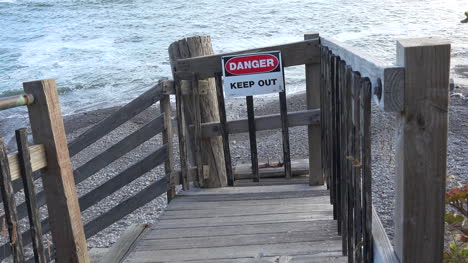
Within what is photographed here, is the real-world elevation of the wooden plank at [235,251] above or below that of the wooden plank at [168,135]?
below

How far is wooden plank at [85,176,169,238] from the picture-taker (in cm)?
501

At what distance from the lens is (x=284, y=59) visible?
4707 mm

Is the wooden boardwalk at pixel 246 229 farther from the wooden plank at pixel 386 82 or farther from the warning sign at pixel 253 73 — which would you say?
the wooden plank at pixel 386 82

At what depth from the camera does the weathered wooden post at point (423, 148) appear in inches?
71.6

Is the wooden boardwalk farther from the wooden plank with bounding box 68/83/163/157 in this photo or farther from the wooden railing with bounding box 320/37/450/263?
the wooden railing with bounding box 320/37/450/263

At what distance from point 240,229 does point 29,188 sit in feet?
6.11

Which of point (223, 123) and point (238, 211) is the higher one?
point (223, 123)

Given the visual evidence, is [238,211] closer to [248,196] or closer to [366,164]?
[248,196]

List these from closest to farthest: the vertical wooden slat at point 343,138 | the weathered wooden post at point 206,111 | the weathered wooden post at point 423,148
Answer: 1. the weathered wooden post at point 423,148
2. the vertical wooden slat at point 343,138
3. the weathered wooden post at point 206,111

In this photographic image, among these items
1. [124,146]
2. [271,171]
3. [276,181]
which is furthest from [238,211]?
[124,146]

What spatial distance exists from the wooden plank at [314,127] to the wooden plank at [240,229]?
994mm

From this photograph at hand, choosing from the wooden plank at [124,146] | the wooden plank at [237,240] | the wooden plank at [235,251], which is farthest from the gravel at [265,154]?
the wooden plank at [235,251]

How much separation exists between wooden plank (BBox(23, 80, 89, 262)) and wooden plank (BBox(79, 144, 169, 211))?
1.80 meters

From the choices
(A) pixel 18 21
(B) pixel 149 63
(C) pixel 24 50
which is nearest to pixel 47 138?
(B) pixel 149 63
